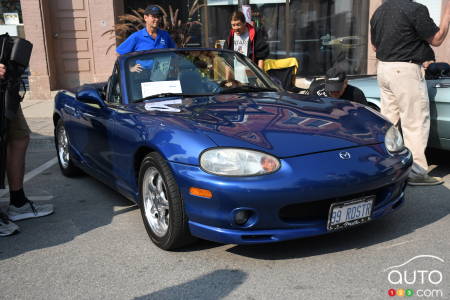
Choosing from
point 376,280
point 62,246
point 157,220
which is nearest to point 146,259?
point 157,220

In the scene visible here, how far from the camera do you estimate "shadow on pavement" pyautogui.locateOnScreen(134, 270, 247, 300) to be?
9.14 feet

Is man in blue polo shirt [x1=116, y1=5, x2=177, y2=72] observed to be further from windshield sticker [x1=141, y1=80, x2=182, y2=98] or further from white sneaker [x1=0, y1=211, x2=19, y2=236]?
white sneaker [x1=0, y1=211, x2=19, y2=236]

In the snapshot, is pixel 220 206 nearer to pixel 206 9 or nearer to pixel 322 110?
pixel 322 110

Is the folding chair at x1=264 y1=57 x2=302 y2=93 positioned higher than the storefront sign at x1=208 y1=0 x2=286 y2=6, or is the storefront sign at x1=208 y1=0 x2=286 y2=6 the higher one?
the storefront sign at x1=208 y1=0 x2=286 y2=6

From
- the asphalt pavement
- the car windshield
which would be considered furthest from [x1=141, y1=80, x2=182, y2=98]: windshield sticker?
the asphalt pavement

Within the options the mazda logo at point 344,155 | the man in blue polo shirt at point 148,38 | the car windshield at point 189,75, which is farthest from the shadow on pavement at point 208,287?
the man in blue polo shirt at point 148,38

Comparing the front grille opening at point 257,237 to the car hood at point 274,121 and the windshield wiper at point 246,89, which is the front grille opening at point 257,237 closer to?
the car hood at point 274,121

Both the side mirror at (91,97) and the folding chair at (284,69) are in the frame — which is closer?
the side mirror at (91,97)

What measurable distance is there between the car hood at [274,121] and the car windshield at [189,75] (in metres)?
0.17

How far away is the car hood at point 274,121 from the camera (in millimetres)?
3047

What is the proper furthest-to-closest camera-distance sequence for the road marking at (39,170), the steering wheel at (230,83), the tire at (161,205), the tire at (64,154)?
the road marking at (39,170)
the tire at (64,154)
the steering wheel at (230,83)
the tire at (161,205)

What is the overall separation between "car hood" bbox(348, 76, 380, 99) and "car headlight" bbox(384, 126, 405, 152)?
6.47 feet

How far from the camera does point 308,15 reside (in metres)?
11.7

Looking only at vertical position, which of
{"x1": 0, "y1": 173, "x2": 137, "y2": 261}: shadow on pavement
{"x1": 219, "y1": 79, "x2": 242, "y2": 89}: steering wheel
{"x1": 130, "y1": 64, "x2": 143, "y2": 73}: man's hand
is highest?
{"x1": 130, "y1": 64, "x2": 143, "y2": 73}: man's hand
